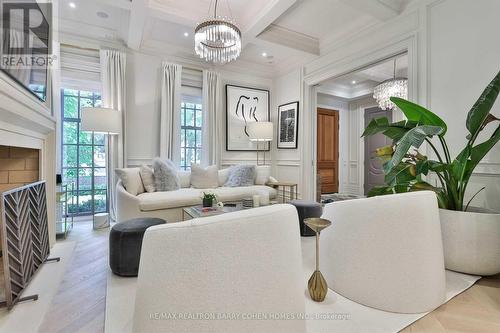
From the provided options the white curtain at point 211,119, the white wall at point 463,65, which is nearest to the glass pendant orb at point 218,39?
the white curtain at point 211,119

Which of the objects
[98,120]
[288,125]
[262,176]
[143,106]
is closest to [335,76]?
[288,125]

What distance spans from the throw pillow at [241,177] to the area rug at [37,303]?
240 centimetres

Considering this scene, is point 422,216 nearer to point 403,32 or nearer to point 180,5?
point 403,32

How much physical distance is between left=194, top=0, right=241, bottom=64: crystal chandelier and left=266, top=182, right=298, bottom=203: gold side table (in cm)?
233

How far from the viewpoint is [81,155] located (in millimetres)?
3957

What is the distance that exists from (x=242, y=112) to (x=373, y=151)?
134 inches

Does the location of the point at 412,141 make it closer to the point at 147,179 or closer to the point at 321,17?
the point at 321,17

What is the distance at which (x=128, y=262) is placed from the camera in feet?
6.47

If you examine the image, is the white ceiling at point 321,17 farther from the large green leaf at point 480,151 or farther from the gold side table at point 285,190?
the gold side table at point 285,190

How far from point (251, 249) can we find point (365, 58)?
3558mm

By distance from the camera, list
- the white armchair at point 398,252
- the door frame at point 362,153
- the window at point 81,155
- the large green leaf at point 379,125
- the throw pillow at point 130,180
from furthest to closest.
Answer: the door frame at point 362,153, the window at point 81,155, the throw pillow at point 130,180, the large green leaf at point 379,125, the white armchair at point 398,252

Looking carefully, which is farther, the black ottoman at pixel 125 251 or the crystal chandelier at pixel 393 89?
the crystal chandelier at pixel 393 89

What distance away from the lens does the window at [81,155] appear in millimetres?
3865

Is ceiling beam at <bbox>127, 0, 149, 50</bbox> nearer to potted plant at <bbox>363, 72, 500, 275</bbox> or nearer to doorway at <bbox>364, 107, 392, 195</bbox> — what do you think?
potted plant at <bbox>363, 72, 500, 275</bbox>
